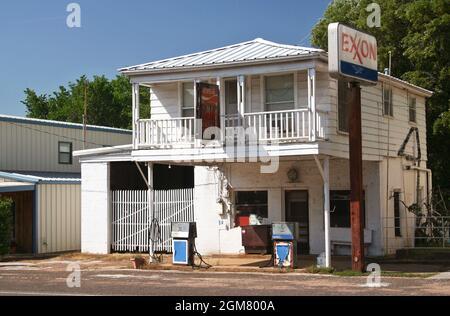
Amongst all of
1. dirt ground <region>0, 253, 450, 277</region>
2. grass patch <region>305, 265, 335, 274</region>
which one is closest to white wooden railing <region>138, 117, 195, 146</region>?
dirt ground <region>0, 253, 450, 277</region>

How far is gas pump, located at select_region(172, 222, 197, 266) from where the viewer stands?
71.7 feet

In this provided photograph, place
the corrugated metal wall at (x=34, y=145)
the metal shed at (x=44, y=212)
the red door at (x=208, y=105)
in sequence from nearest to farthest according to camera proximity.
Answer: the red door at (x=208, y=105)
the metal shed at (x=44, y=212)
the corrugated metal wall at (x=34, y=145)

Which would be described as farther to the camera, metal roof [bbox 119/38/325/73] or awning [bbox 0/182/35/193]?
awning [bbox 0/182/35/193]

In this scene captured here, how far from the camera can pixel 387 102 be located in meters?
25.7

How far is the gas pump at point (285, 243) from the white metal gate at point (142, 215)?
19.5 feet

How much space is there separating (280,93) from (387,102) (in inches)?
191

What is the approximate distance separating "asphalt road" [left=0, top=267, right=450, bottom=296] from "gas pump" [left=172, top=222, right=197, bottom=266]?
86 cm

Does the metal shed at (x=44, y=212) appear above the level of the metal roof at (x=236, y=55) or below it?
below

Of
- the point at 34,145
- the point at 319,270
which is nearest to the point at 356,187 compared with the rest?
the point at 319,270

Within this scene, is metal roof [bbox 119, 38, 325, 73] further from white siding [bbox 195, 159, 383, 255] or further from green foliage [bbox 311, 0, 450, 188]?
green foliage [bbox 311, 0, 450, 188]

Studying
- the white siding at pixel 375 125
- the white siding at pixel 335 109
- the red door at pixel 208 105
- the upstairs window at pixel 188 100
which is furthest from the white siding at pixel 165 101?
the white siding at pixel 375 125

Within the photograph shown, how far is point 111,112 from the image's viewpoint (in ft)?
209

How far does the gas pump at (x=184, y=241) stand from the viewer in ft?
71.7

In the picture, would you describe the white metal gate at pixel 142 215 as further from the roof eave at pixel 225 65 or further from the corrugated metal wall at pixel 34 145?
the corrugated metal wall at pixel 34 145
